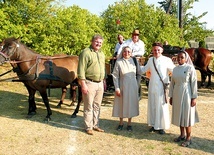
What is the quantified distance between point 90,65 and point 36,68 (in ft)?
6.03

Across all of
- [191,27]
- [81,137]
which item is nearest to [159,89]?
[81,137]

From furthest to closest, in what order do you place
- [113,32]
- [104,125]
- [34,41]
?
[113,32]
[34,41]
[104,125]

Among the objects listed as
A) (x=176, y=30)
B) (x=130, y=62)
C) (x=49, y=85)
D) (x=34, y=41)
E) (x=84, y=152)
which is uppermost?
(x=176, y=30)

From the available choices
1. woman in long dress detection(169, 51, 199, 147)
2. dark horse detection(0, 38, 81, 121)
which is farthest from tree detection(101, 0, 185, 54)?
woman in long dress detection(169, 51, 199, 147)

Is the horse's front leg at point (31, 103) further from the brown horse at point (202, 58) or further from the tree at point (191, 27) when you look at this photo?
the tree at point (191, 27)

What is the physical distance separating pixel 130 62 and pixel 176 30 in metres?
12.8

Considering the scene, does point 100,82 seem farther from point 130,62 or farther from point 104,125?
point 104,125

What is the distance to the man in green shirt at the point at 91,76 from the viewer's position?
5.69m

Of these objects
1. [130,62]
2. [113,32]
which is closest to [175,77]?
[130,62]

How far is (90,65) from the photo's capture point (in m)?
5.77

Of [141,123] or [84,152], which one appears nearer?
[84,152]

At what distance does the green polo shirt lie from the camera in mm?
5668

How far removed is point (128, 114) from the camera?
613 cm

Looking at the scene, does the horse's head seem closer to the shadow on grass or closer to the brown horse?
the shadow on grass
